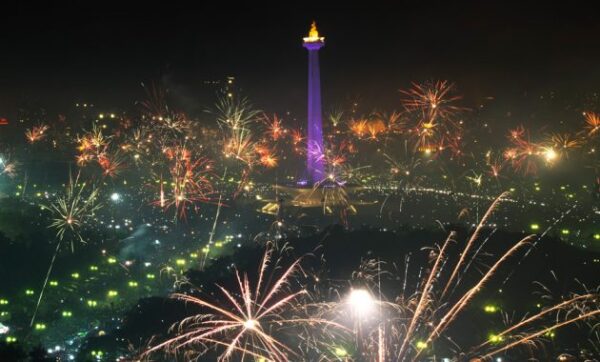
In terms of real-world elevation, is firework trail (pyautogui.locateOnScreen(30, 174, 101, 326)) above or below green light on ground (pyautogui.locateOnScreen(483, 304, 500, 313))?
above

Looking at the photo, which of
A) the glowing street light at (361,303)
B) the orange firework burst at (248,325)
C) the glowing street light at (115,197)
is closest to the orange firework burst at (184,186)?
the glowing street light at (115,197)

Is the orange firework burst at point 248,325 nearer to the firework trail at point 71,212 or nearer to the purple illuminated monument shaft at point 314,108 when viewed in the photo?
the firework trail at point 71,212

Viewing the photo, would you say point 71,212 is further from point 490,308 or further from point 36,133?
point 490,308

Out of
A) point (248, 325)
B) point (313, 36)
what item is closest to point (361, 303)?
point (248, 325)

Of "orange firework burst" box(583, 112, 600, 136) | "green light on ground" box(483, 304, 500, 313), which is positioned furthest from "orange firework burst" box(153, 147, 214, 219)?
"orange firework burst" box(583, 112, 600, 136)

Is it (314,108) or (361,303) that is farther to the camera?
(314,108)

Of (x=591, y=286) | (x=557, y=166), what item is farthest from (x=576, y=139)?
(x=591, y=286)

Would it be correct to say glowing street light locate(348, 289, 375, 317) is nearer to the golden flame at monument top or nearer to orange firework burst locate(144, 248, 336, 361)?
orange firework burst locate(144, 248, 336, 361)
